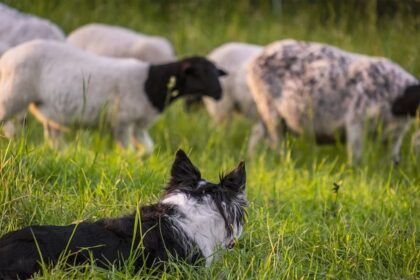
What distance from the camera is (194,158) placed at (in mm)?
7375

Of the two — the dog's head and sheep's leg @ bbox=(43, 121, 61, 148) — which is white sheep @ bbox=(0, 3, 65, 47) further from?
the dog's head

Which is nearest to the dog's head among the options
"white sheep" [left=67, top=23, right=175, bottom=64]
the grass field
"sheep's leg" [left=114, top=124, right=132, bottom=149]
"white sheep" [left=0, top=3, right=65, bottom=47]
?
the grass field

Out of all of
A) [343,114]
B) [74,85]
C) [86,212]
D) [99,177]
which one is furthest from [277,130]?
[86,212]

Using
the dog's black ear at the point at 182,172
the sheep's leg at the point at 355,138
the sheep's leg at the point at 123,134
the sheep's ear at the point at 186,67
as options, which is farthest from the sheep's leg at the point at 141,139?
the dog's black ear at the point at 182,172

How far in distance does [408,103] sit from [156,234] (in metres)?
4.86

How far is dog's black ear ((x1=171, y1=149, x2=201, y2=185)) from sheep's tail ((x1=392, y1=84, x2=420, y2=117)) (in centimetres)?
450

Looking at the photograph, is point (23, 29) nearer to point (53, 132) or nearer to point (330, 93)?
point (53, 132)

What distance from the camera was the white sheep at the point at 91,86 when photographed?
7.76 metres

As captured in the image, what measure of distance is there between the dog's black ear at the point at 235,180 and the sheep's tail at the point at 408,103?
434cm

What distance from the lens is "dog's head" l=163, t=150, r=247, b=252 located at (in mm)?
4090

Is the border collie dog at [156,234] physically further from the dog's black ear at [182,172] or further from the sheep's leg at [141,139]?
the sheep's leg at [141,139]

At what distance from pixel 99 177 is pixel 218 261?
57.9 inches

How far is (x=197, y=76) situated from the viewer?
8.21 m

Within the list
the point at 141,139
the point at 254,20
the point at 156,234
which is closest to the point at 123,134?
the point at 141,139
